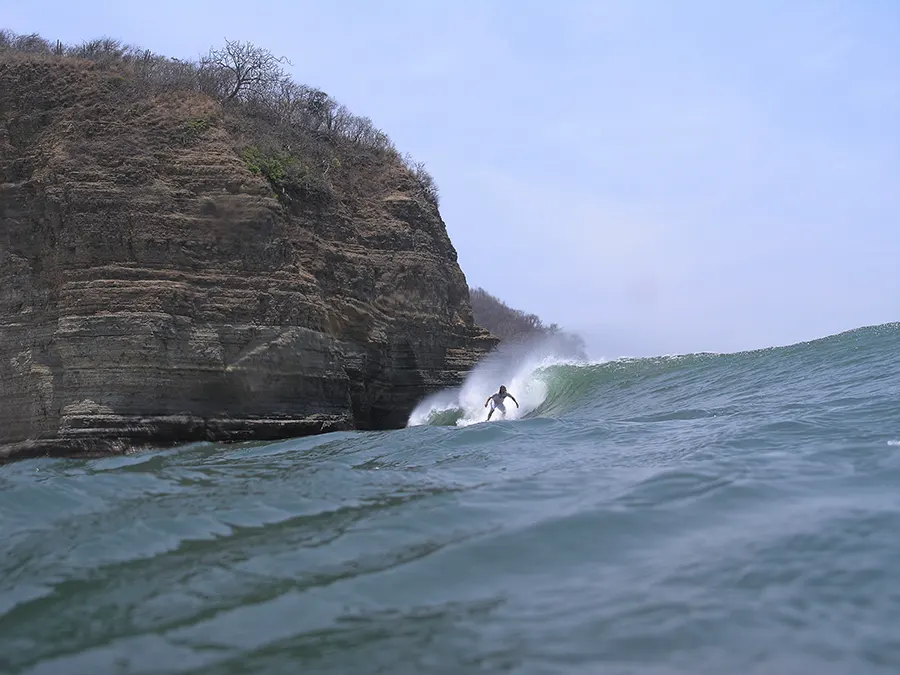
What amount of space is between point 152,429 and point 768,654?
1361cm

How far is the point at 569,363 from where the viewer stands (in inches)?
1065

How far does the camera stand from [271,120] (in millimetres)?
22109

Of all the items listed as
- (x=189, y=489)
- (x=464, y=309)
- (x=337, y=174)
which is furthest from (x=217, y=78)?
(x=189, y=489)

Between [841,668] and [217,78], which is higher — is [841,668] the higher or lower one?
the lower one

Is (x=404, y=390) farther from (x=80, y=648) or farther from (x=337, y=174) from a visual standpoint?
(x=80, y=648)

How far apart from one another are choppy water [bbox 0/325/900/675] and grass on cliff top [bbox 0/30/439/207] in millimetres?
12051

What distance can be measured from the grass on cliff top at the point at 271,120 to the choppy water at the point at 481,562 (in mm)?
12051

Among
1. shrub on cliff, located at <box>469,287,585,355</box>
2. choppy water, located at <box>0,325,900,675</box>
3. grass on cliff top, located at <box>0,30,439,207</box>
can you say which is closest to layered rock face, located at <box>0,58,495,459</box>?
grass on cliff top, located at <box>0,30,439,207</box>

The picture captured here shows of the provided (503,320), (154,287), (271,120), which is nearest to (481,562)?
(154,287)

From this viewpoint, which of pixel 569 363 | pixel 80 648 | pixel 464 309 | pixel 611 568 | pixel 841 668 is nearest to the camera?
pixel 841 668

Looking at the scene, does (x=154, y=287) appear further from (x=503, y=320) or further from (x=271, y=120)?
(x=503, y=320)

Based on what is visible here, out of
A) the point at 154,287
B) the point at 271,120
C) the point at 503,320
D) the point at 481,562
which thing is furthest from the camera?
the point at 503,320

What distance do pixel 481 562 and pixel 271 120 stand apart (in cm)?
1893

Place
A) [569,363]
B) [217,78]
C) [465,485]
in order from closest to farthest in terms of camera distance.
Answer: [465,485]
[217,78]
[569,363]
